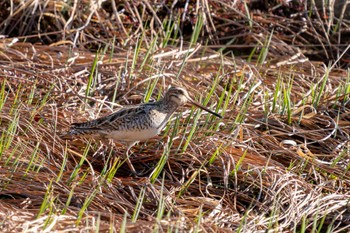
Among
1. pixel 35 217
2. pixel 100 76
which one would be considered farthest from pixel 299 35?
pixel 35 217

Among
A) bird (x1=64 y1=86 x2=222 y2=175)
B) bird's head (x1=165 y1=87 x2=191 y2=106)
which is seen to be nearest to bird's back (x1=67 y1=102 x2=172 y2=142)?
bird (x1=64 y1=86 x2=222 y2=175)

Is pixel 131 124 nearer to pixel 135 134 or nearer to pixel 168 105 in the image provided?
pixel 135 134

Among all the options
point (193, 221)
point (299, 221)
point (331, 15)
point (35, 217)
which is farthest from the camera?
point (331, 15)

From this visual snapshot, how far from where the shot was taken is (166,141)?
588 centimetres

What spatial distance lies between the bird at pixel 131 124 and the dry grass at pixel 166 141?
5.3 inches

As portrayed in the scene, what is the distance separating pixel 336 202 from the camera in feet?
17.7

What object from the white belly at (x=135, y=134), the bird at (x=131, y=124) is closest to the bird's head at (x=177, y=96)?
the bird at (x=131, y=124)

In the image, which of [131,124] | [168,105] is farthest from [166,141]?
[131,124]

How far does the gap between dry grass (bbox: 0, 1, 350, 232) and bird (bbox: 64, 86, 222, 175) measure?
0.44 feet

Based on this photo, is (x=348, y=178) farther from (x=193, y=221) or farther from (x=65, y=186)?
(x=65, y=186)

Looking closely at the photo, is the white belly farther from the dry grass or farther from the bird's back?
the dry grass

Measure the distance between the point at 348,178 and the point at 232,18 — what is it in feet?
11.0

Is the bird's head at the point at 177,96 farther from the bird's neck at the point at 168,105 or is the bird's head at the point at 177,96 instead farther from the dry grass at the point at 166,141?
the dry grass at the point at 166,141

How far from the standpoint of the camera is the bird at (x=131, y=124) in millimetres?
5590
